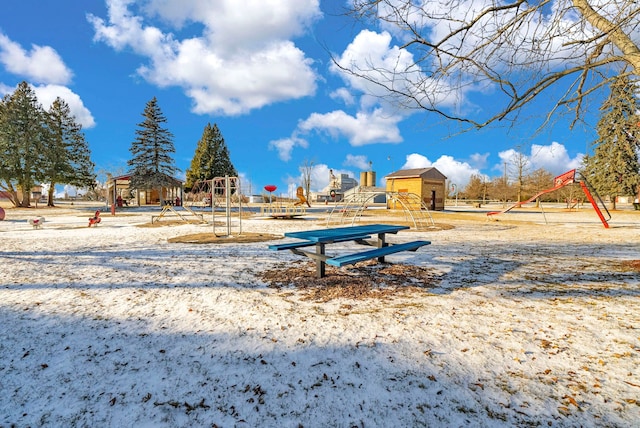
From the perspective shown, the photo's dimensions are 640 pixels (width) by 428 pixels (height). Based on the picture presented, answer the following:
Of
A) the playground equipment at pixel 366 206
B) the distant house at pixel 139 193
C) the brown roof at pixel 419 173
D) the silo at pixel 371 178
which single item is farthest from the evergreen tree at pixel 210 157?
the silo at pixel 371 178

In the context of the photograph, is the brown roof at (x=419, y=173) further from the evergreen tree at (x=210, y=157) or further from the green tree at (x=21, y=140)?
the green tree at (x=21, y=140)

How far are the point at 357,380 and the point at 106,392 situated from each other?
184 centimetres

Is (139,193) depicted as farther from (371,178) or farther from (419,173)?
(371,178)

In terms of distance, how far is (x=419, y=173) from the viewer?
1123 inches

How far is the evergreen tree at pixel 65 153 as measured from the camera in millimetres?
30406

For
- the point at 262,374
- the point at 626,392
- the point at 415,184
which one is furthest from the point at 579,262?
the point at 415,184

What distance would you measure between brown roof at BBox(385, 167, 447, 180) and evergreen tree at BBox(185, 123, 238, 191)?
24282mm

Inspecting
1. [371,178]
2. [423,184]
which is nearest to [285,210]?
[423,184]

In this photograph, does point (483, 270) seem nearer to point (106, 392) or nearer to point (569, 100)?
point (569, 100)

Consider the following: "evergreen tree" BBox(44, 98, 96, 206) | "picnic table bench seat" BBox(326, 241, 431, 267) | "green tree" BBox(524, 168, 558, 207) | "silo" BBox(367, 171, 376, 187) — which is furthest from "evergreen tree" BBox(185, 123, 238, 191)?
"picnic table bench seat" BBox(326, 241, 431, 267)

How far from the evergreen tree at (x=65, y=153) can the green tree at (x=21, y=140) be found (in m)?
0.76

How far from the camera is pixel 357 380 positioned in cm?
249

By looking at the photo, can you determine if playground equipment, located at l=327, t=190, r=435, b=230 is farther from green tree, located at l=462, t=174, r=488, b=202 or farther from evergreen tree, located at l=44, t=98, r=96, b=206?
green tree, located at l=462, t=174, r=488, b=202

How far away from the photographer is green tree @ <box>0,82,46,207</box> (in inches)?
1096
